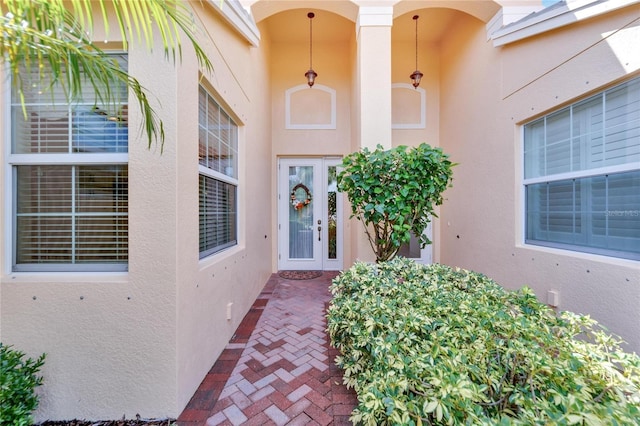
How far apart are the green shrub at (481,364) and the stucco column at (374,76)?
7.93 feet

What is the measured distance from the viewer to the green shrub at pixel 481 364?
94cm

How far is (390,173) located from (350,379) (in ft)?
6.79

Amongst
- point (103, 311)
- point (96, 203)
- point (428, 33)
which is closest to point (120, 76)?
point (96, 203)

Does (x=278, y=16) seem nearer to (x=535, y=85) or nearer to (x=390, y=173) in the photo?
(x=390, y=173)

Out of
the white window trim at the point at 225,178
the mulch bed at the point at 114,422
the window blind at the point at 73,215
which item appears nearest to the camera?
the mulch bed at the point at 114,422

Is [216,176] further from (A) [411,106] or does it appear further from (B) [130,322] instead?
(A) [411,106]

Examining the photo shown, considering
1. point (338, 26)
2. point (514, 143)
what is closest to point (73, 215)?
point (514, 143)

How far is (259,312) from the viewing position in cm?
331

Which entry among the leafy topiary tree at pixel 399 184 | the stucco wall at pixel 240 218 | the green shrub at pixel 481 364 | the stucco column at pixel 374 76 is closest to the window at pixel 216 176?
the stucco wall at pixel 240 218

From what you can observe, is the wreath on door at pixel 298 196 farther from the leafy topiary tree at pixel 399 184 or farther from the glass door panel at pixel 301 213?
the leafy topiary tree at pixel 399 184

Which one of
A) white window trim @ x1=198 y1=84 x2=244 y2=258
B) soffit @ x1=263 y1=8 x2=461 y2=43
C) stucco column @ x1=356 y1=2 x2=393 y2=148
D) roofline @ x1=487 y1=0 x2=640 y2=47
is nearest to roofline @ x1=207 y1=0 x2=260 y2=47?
white window trim @ x1=198 y1=84 x2=244 y2=258

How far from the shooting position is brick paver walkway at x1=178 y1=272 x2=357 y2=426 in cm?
171

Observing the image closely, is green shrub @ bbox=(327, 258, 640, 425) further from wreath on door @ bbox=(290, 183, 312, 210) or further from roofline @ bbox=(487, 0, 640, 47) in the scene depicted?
wreath on door @ bbox=(290, 183, 312, 210)

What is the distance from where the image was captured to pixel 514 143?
3.10 m
